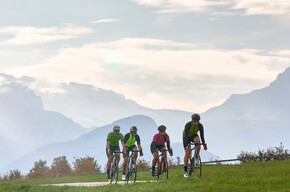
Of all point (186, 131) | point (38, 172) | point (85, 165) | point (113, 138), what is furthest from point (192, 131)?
point (38, 172)

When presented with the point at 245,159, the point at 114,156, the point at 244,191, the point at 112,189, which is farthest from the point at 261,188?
the point at 245,159

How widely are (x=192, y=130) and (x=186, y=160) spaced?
123cm

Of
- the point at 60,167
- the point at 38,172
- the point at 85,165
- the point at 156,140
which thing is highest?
the point at 60,167

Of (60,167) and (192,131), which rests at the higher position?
(60,167)

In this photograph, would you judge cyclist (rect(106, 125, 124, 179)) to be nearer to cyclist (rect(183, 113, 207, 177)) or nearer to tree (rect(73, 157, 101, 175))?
cyclist (rect(183, 113, 207, 177))

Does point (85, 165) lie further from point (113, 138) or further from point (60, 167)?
point (113, 138)

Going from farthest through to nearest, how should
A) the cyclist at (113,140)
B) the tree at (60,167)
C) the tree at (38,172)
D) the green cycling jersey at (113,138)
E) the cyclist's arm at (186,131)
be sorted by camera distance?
1. the tree at (60,167)
2. the tree at (38,172)
3. the green cycling jersey at (113,138)
4. the cyclist at (113,140)
5. the cyclist's arm at (186,131)

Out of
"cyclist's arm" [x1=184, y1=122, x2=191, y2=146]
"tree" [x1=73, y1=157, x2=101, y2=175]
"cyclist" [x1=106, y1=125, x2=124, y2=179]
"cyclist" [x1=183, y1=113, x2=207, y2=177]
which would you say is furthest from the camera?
"tree" [x1=73, y1=157, x2=101, y2=175]

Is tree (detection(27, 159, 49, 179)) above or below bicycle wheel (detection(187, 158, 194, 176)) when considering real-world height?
above

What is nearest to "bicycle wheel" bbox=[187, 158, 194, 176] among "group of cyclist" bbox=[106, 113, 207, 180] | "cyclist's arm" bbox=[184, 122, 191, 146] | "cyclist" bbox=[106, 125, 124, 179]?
"group of cyclist" bbox=[106, 113, 207, 180]

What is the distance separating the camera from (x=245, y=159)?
3431cm

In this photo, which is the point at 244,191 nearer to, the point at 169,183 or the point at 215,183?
the point at 215,183

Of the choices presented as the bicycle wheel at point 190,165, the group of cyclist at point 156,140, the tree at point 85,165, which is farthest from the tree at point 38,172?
the bicycle wheel at point 190,165

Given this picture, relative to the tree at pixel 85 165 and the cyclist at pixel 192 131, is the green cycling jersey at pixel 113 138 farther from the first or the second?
the tree at pixel 85 165
